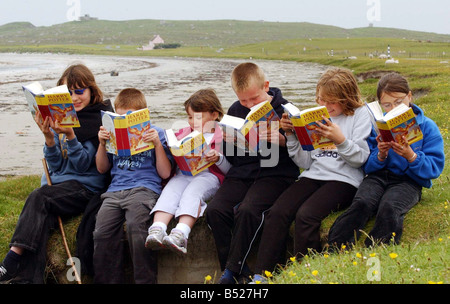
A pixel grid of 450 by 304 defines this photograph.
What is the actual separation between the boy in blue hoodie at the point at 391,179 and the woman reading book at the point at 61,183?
2459mm

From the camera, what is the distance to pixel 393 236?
4.16 meters

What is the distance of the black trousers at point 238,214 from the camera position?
4.66m

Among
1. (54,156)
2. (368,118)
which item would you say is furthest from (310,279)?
(54,156)

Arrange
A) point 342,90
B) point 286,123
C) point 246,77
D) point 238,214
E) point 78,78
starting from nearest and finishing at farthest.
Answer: point 238,214
point 286,123
point 342,90
point 246,77
point 78,78

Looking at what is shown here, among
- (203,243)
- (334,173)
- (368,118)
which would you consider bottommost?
(203,243)

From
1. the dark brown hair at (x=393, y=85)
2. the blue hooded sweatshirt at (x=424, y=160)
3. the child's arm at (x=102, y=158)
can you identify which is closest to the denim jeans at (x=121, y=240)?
the child's arm at (x=102, y=158)

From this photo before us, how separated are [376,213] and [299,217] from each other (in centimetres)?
71

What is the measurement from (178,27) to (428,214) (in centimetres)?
18729

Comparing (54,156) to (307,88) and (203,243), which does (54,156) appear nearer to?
(203,243)

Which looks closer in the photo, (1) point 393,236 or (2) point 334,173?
(1) point 393,236

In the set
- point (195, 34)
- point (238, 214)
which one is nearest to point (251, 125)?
point (238, 214)

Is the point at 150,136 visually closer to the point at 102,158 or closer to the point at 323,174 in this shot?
the point at 102,158

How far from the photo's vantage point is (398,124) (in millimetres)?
4309
